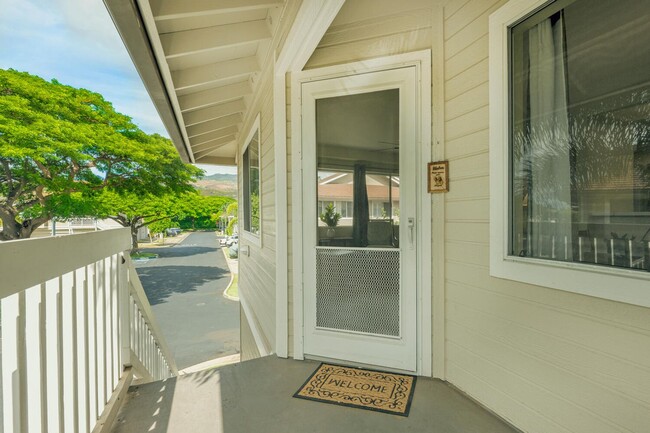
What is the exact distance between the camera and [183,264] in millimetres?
20453

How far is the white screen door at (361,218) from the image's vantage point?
2.12 meters

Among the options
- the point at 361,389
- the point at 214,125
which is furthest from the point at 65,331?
the point at 214,125

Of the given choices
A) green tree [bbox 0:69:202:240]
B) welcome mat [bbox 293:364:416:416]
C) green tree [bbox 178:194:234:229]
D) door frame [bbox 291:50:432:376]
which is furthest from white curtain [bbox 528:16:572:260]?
green tree [bbox 178:194:234:229]

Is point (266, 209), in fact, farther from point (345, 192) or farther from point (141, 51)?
point (141, 51)

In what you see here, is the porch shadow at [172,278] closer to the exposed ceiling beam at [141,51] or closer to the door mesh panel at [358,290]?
the exposed ceiling beam at [141,51]

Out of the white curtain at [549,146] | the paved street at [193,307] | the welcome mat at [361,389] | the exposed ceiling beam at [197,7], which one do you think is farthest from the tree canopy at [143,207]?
the white curtain at [549,146]

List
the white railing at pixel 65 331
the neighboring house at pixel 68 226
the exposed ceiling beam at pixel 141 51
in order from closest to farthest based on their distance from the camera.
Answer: the white railing at pixel 65 331 < the exposed ceiling beam at pixel 141 51 < the neighboring house at pixel 68 226

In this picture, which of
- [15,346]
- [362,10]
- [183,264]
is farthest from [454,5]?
[183,264]

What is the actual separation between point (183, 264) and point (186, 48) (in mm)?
20012

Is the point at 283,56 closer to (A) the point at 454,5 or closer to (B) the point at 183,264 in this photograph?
(A) the point at 454,5

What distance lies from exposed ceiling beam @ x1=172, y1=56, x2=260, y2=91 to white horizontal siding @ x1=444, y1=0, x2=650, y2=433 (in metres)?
1.88

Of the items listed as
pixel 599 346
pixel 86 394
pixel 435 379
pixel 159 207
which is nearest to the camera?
pixel 599 346

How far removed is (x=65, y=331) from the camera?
1.27 metres

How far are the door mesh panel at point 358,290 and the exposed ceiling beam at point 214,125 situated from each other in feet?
10.2
